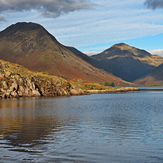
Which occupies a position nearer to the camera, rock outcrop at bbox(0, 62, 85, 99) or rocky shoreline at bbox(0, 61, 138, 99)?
rock outcrop at bbox(0, 62, 85, 99)

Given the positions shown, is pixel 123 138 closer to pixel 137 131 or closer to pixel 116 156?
pixel 137 131

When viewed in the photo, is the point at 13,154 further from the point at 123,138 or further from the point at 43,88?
the point at 43,88

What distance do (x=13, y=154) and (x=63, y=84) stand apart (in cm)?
15299

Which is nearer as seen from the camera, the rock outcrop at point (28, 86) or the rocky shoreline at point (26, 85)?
the rock outcrop at point (28, 86)

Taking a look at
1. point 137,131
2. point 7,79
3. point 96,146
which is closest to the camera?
point 96,146

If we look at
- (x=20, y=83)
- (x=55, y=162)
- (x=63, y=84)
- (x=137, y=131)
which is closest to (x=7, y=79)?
(x=20, y=83)

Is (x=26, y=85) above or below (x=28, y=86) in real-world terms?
above

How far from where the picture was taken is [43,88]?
533 feet

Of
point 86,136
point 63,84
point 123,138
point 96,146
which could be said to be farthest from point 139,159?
point 63,84

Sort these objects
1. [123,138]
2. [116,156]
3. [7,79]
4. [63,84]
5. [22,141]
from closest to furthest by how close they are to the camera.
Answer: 1. [116,156]
2. [22,141]
3. [123,138]
4. [7,79]
5. [63,84]

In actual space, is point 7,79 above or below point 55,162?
above

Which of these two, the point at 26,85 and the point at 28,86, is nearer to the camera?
the point at 26,85

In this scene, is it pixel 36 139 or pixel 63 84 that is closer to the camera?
pixel 36 139

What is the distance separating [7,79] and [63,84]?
47.0 metres
